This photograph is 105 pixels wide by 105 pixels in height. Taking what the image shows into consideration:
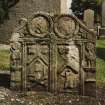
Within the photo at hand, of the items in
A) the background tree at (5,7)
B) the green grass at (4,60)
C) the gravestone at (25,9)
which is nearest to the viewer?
the green grass at (4,60)

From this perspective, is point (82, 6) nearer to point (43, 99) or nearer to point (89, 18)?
point (89, 18)

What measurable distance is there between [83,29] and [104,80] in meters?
2.42

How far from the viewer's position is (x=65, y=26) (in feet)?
31.3

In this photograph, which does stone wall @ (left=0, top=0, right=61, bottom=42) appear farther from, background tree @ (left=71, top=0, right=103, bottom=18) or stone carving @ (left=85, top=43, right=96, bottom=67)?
background tree @ (left=71, top=0, right=103, bottom=18)

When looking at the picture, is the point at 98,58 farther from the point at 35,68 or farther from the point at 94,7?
the point at 94,7

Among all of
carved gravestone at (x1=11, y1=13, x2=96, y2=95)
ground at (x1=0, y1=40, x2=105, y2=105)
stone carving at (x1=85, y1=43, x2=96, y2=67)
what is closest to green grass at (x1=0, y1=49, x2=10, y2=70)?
ground at (x1=0, y1=40, x2=105, y2=105)

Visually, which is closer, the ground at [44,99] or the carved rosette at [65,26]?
the ground at [44,99]

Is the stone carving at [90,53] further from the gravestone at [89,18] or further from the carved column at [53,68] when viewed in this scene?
the carved column at [53,68]

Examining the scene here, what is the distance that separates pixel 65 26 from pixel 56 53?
1.89 ft

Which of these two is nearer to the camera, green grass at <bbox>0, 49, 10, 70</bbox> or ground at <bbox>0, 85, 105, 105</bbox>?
ground at <bbox>0, 85, 105, 105</bbox>

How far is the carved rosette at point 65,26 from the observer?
374 inches

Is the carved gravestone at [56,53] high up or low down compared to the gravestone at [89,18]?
down

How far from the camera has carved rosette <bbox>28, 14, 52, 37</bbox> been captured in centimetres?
954

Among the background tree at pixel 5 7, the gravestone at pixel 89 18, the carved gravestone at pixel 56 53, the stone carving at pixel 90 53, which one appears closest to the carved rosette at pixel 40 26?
the carved gravestone at pixel 56 53
